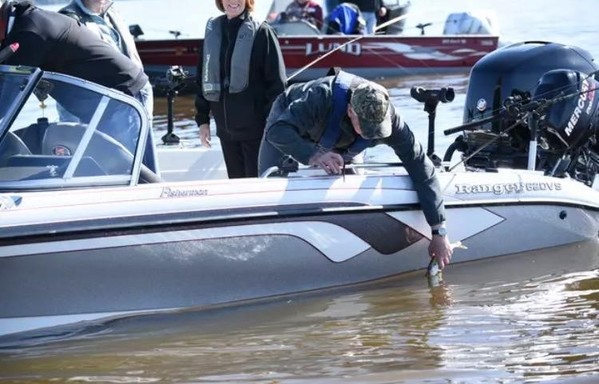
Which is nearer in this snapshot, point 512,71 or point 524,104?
point 524,104

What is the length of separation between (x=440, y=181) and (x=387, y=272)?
60 cm

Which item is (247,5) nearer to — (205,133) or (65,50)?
(205,133)

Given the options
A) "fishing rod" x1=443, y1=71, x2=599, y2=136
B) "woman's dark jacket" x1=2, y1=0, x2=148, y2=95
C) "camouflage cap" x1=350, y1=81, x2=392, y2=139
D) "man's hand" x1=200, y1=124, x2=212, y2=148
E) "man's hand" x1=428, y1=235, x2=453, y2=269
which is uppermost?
"woman's dark jacket" x1=2, y1=0, x2=148, y2=95

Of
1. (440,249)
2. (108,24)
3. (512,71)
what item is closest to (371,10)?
(512,71)

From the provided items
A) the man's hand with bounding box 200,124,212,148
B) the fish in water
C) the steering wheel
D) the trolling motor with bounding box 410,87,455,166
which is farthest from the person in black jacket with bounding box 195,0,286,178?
the steering wheel

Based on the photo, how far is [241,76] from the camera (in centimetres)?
698

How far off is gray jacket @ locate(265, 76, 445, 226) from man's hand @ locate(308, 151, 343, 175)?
3cm

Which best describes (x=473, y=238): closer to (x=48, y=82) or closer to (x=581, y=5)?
(x=48, y=82)

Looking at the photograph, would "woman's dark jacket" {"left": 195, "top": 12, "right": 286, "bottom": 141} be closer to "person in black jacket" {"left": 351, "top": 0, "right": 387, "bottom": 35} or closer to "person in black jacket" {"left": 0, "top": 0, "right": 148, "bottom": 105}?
"person in black jacket" {"left": 0, "top": 0, "right": 148, "bottom": 105}

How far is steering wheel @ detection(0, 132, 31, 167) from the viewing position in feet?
19.2

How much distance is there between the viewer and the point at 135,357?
5.78m

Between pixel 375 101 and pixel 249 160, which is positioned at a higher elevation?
pixel 375 101

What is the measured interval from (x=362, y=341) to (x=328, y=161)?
0.98 metres

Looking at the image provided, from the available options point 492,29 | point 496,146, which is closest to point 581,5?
point 492,29
